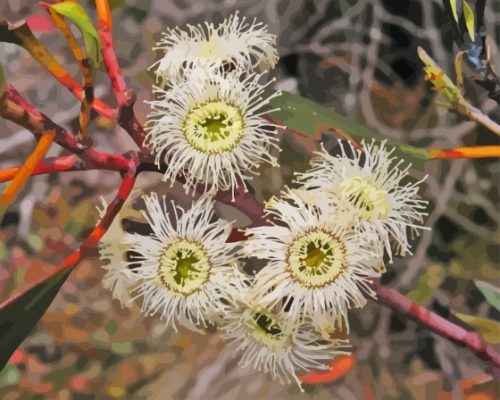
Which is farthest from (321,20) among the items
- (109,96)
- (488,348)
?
(488,348)

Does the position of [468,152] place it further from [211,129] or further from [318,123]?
[211,129]

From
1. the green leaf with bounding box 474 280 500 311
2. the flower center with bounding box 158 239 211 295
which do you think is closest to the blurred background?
the green leaf with bounding box 474 280 500 311

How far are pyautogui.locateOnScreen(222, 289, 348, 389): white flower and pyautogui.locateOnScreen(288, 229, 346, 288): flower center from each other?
37mm

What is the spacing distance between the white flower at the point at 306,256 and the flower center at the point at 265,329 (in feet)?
0.06

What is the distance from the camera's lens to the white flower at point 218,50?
1.72 ft

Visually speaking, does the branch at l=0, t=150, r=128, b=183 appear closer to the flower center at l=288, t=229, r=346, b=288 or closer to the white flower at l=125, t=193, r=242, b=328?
the white flower at l=125, t=193, r=242, b=328

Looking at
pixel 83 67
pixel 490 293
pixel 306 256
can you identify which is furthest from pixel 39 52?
pixel 490 293

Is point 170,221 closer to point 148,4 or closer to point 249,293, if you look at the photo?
point 249,293

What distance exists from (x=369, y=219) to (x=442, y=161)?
0.17 m

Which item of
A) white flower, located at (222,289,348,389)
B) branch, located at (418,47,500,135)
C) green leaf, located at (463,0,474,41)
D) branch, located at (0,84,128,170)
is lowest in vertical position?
white flower, located at (222,289,348,389)

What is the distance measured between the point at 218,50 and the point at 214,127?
0.07 m

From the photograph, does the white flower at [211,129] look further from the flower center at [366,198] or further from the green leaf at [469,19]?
the green leaf at [469,19]

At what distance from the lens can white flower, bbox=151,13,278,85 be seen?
525 mm

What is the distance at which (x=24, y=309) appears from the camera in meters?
0.53
